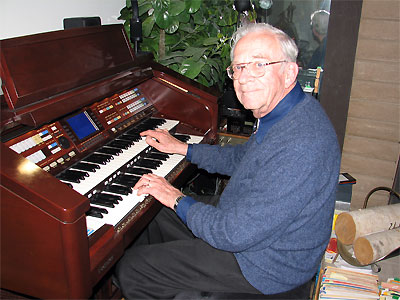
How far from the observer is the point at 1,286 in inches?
54.0

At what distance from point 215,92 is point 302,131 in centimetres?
109

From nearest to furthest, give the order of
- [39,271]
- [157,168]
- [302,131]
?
1. [39,271]
2. [302,131]
3. [157,168]

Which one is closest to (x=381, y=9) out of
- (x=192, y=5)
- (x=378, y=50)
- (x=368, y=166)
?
(x=378, y=50)

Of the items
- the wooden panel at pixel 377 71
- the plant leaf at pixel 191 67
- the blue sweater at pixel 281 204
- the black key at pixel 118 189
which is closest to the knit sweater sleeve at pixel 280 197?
the blue sweater at pixel 281 204

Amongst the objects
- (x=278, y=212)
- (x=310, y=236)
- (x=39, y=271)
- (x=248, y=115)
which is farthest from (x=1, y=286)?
(x=248, y=115)

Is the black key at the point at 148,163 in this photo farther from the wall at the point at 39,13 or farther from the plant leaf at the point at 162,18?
the plant leaf at the point at 162,18

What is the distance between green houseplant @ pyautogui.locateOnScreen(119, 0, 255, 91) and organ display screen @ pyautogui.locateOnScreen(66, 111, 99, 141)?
3.23 feet

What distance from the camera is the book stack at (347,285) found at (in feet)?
6.16

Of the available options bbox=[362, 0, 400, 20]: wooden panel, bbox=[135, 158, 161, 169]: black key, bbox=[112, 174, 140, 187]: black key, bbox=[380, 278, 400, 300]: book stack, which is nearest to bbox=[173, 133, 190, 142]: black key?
bbox=[135, 158, 161, 169]: black key

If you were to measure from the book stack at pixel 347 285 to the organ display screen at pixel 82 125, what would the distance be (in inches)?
51.8

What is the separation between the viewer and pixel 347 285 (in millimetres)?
1947

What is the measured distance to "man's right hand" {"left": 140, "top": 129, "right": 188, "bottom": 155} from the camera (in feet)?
6.83

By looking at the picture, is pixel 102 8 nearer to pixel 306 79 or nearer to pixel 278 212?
pixel 306 79

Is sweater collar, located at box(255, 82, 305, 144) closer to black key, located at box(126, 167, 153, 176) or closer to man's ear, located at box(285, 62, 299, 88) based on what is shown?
man's ear, located at box(285, 62, 299, 88)
